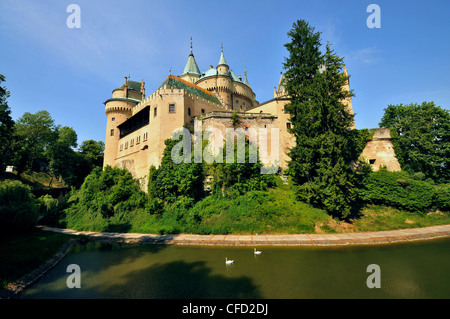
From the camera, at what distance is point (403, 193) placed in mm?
19391

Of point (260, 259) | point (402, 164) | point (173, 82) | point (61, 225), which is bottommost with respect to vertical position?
point (61, 225)

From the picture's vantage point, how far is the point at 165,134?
24.5 meters

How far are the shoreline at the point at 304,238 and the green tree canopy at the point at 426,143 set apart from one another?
9589mm

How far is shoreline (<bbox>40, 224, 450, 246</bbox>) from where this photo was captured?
13.7m

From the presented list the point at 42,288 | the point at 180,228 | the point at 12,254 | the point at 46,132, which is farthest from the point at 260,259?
the point at 46,132

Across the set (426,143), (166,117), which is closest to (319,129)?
(426,143)

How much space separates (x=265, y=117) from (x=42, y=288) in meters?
24.0

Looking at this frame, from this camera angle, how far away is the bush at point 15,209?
48.4ft

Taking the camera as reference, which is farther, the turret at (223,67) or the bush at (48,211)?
the turret at (223,67)

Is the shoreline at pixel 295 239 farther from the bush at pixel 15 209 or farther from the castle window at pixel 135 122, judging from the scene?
the castle window at pixel 135 122

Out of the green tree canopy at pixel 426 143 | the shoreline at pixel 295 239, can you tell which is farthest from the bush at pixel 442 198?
the green tree canopy at pixel 426 143
